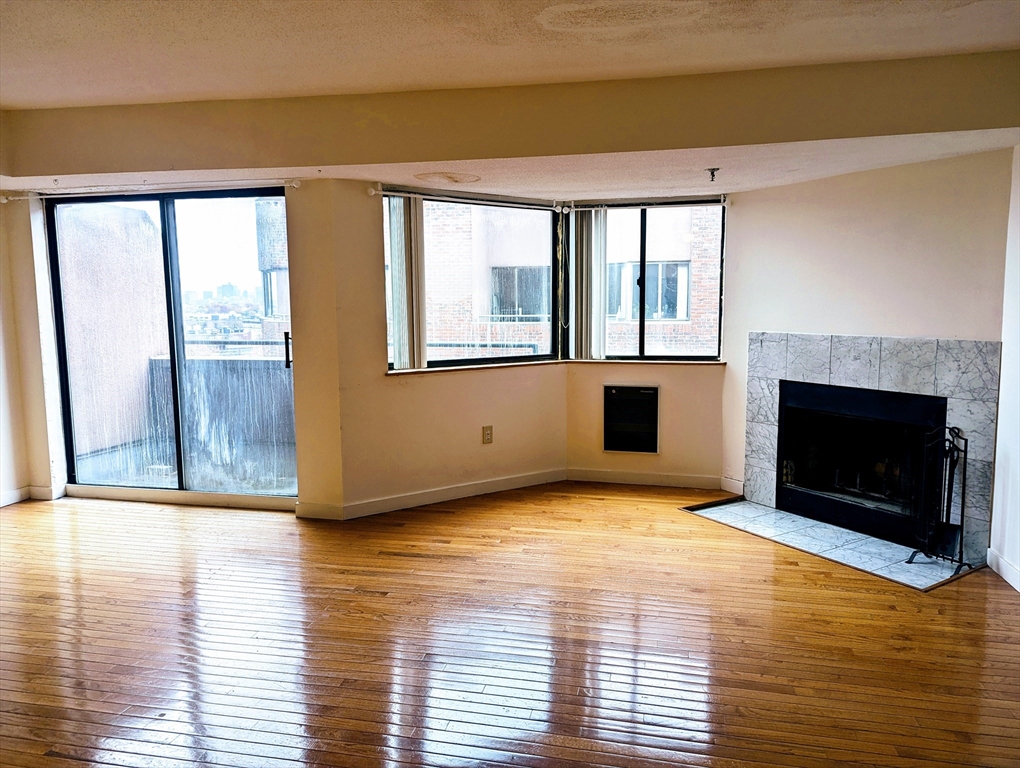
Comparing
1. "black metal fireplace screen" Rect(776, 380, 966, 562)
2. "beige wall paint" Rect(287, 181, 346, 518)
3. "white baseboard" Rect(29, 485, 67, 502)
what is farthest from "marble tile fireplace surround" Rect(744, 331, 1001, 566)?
"white baseboard" Rect(29, 485, 67, 502)

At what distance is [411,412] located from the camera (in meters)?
4.78

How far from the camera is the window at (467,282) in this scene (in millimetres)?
4723

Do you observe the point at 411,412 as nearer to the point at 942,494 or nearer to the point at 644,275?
the point at 644,275

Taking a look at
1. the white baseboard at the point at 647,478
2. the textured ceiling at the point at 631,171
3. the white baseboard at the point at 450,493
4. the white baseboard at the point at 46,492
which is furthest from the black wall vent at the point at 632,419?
the white baseboard at the point at 46,492

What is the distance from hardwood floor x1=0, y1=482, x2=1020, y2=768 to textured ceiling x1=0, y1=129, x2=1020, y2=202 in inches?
89.0

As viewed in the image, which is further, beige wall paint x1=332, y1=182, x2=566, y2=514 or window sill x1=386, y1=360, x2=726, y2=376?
window sill x1=386, y1=360, x2=726, y2=376

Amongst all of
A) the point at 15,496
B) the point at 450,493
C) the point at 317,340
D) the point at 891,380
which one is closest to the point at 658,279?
the point at 891,380

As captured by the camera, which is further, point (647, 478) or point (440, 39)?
point (647, 478)

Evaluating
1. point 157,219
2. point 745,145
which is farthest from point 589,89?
point 157,219

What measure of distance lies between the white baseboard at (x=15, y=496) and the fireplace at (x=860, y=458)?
568 cm

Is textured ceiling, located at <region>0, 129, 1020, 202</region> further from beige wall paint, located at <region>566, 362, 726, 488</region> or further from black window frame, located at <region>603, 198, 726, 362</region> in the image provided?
beige wall paint, located at <region>566, 362, 726, 488</region>

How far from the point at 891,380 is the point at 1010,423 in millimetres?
682

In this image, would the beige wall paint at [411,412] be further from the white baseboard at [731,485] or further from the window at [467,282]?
the white baseboard at [731,485]

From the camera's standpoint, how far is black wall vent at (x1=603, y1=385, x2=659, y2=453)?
536 centimetres
